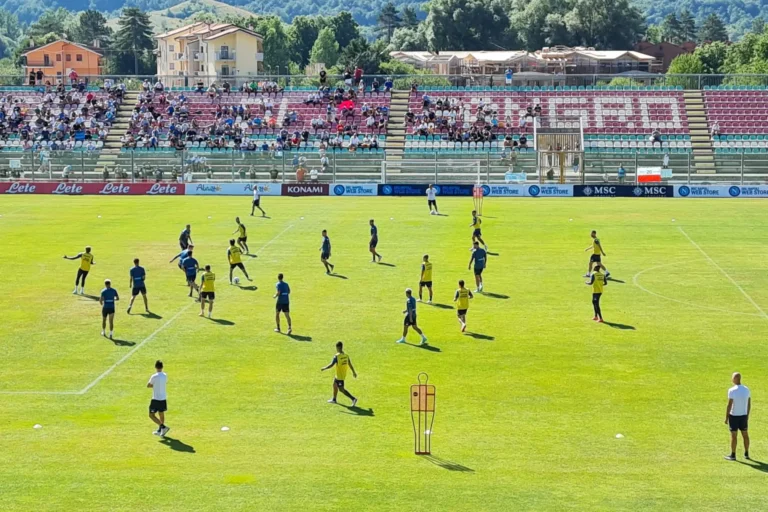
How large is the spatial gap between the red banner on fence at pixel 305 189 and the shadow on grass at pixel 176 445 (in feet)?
164

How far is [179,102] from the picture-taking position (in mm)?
91562

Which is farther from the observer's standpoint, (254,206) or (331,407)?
(254,206)

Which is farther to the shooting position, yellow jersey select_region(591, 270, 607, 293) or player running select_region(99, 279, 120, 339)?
yellow jersey select_region(591, 270, 607, 293)

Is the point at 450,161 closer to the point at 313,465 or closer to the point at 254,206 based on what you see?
the point at 254,206

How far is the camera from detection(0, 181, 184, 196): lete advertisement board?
75438 millimetres

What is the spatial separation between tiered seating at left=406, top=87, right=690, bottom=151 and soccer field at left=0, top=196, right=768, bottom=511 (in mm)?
33972

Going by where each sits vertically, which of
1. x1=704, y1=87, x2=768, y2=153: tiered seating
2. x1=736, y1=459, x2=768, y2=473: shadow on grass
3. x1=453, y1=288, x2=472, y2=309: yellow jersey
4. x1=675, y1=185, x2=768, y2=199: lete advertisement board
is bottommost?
x1=736, y1=459, x2=768, y2=473: shadow on grass

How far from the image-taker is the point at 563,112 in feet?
293

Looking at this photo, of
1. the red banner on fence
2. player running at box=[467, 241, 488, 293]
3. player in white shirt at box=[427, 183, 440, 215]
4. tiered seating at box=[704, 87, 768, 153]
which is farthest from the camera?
tiered seating at box=[704, 87, 768, 153]

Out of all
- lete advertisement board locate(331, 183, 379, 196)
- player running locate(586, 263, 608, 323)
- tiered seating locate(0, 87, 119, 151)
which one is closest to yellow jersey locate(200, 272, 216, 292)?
player running locate(586, 263, 608, 323)

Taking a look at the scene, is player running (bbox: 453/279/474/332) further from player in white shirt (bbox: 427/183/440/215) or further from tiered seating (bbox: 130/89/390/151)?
tiered seating (bbox: 130/89/390/151)

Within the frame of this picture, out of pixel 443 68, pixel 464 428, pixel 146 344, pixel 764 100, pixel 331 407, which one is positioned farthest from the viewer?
pixel 443 68

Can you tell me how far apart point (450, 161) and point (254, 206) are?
19886 millimetres

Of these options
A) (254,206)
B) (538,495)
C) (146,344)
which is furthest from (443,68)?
(538,495)
